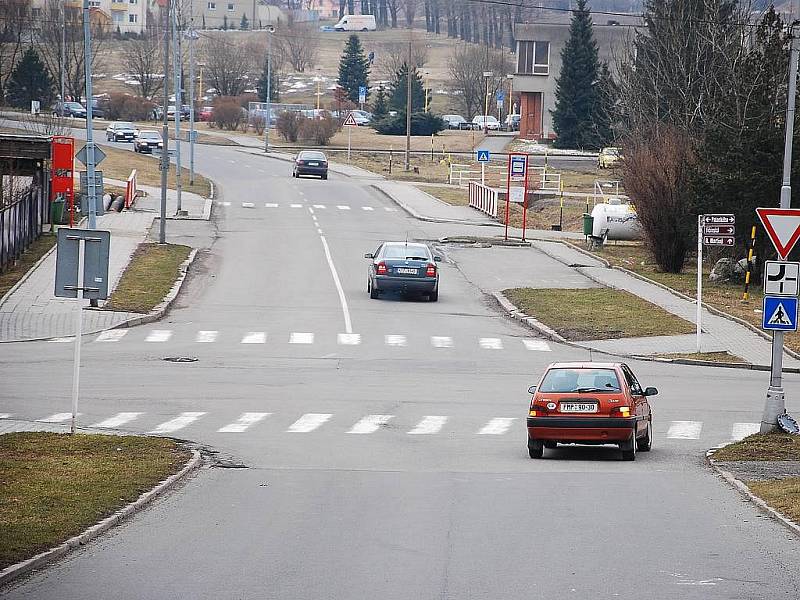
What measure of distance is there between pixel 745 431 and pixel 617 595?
38.8ft

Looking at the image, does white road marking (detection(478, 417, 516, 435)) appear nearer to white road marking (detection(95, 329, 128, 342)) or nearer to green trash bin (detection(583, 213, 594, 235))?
white road marking (detection(95, 329, 128, 342))

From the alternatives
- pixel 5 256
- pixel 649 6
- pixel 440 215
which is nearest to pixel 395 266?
pixel 5 256

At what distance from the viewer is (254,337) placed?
30375 millimetres

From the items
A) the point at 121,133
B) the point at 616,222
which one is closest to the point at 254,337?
the point at 616,222

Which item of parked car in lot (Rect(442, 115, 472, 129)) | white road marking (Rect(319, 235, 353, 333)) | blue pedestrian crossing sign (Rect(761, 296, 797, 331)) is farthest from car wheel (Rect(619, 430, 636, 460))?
parked car in lot (Rect(442, 115, 472, 129))

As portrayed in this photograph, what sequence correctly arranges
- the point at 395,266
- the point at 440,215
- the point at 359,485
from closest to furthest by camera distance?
the point at 359,485 → the point at 395,266 → the point at 440,215

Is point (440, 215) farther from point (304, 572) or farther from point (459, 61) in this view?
point (459, 61)

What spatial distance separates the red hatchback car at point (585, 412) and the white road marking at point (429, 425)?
2538mm

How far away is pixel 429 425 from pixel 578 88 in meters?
86.5

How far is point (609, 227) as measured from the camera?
180 ft

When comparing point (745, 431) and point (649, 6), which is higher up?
point (649, 6)

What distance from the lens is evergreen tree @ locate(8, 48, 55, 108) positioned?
10400 cm

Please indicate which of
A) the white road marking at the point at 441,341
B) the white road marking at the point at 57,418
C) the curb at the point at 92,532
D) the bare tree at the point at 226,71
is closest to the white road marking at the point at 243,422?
the white road marking at the point at 57,418

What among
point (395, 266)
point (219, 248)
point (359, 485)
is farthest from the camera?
point (219, 248)
